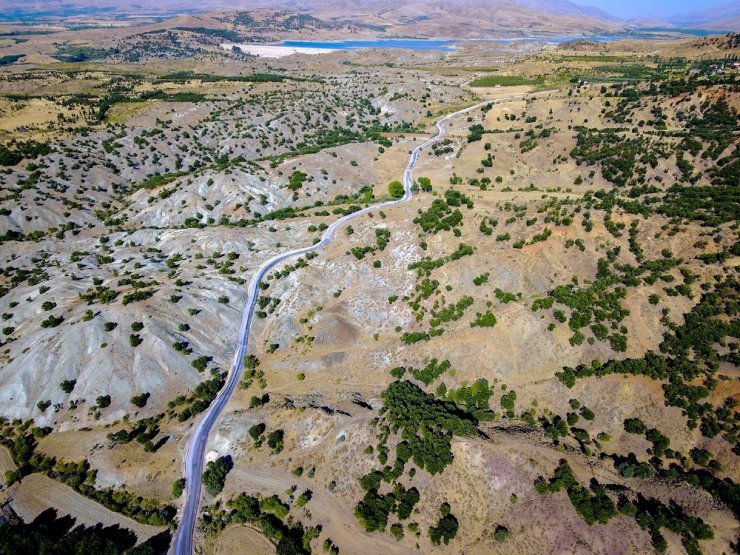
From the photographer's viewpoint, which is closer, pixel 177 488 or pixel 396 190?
pixel 177 488

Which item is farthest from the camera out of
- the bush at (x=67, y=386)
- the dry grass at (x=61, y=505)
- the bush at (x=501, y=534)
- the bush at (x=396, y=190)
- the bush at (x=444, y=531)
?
the bush at (x=396, y=190)

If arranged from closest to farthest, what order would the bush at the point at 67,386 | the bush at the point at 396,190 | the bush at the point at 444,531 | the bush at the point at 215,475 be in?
the bush at the point at 444,531
the bush at the point at 215,475
the bush at the point at 67,386
the bush at the point at 396,190

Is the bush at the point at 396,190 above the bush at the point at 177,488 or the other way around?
above

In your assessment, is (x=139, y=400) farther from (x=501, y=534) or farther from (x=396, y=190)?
(x=396, y=190)

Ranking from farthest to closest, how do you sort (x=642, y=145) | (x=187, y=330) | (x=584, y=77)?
(x=584, y=77) < (x=642, y=145) < (x=187, y=330)

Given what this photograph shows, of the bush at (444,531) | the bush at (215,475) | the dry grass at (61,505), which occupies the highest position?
the bush at (444,531)

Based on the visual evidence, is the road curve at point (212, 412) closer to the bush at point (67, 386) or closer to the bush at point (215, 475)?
the bush at point (215, 475)

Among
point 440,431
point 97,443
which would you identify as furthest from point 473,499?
point 97,443

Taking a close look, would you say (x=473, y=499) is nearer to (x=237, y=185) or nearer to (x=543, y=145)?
(x=237, y=185)

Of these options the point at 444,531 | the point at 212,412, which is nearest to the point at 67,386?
the point at 212,412

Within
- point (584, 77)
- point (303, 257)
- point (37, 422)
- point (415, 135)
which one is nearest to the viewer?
point (37, 422)

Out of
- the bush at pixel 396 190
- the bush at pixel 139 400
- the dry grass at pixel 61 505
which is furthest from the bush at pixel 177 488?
the bush at pixel 396 190
